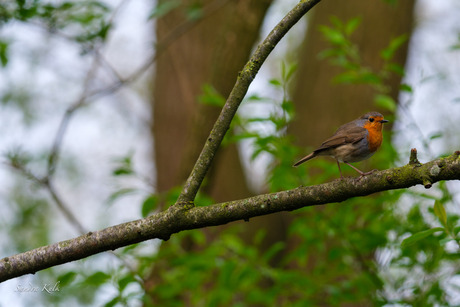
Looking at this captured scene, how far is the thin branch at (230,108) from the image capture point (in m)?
2.48

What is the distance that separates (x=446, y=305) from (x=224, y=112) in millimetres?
2176

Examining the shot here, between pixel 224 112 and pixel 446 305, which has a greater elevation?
pixel 224 112

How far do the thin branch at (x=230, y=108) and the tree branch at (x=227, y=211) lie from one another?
0.12 meters

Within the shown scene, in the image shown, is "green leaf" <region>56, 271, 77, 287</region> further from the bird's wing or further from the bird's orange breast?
the bird's orange breast

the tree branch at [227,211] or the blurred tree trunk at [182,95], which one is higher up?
the tree branch at [227,211]

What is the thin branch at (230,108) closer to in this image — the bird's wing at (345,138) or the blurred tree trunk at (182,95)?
the bird's wing at (345,138)

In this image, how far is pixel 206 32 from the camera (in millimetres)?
Answer: 8273

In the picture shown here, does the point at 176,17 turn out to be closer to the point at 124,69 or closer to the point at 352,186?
the point at 352,186

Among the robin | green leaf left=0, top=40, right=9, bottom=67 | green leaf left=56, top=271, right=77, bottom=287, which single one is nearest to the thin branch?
the robin

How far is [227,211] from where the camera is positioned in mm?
2334

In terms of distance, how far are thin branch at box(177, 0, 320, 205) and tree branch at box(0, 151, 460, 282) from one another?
0.38 ft

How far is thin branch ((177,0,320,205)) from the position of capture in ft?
8.13

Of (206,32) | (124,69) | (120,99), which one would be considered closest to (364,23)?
(206,32)

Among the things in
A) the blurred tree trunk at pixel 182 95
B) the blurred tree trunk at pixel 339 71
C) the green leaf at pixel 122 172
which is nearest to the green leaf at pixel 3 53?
the green leaf at pixel 122 172
